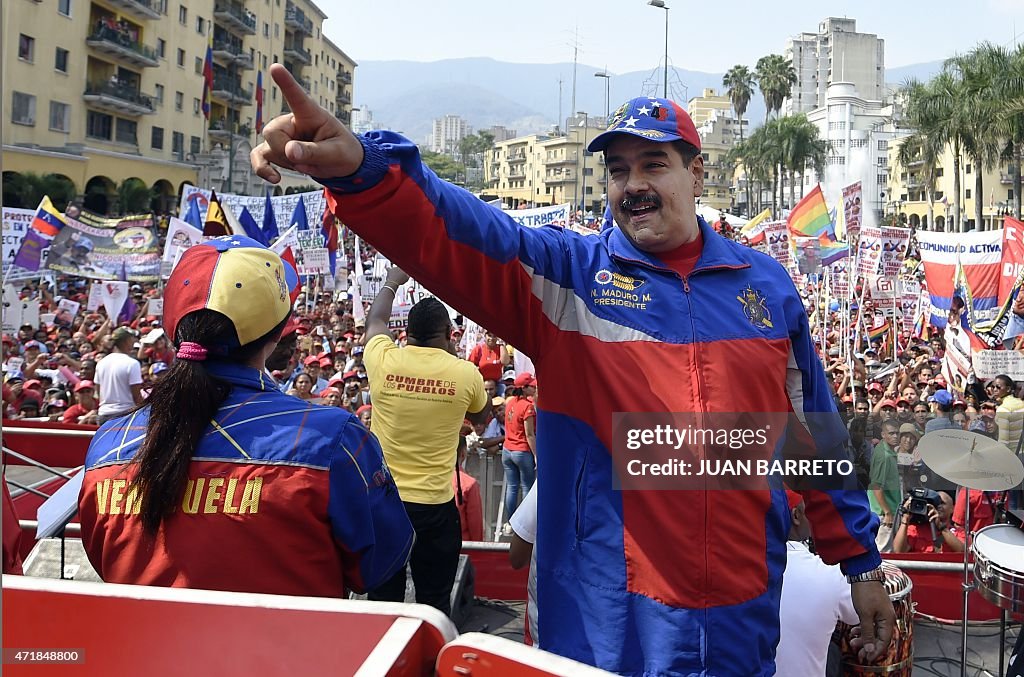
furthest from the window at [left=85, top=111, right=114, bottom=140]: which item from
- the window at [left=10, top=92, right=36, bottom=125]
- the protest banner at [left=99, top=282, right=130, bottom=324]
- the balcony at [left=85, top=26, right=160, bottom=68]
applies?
the protest banner at [left=99, top=282, right=130, bottom=324]

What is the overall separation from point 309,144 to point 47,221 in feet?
54.7

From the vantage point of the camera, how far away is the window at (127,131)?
139 feet

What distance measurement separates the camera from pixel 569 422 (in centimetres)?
229

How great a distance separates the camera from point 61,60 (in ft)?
123

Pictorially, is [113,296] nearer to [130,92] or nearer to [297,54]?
[130,92]

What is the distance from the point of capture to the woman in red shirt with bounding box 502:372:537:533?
8.30 m

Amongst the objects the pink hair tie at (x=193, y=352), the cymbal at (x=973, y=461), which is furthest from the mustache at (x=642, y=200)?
the cymbal at (x=973, y=461)

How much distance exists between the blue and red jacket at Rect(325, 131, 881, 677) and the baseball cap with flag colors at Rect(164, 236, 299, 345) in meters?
0.45

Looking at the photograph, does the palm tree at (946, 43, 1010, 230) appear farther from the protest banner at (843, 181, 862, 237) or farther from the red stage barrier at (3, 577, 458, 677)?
the red stage barrier at (3, 577, 458, 677)

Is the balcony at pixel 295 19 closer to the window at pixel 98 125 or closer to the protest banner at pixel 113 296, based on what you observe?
the window at pixel 98 125

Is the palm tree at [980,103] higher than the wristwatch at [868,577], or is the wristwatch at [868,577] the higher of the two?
the palm tree at [980,103]

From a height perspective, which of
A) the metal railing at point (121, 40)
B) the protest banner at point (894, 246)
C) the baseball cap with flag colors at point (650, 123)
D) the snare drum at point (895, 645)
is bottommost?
the snare drum at point (895, 645)

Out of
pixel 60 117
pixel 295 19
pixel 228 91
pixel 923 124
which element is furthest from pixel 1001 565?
pixel 295 19

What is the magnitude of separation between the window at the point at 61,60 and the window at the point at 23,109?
8.70 feet
